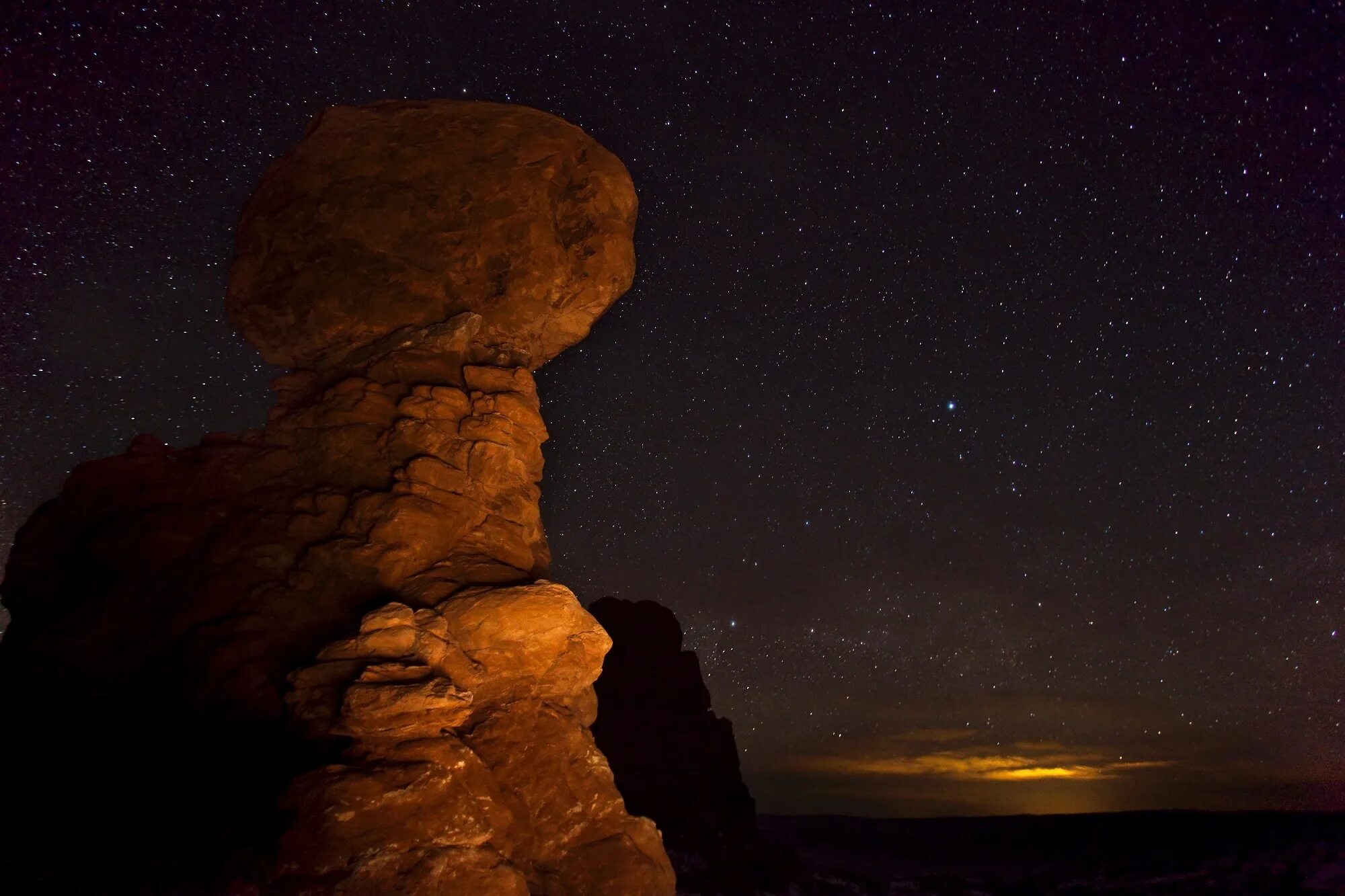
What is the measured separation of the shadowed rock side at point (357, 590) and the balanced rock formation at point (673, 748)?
25.3 metres

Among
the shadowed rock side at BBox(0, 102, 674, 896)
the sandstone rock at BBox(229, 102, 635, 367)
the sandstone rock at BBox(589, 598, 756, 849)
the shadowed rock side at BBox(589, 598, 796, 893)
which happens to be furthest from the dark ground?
the sandstone rock at BBox(229, 102, 635, 367)

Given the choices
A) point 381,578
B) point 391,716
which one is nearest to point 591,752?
point 391,716

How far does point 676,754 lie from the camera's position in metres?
36.0

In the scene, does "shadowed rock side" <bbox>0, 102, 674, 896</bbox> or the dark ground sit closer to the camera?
"shadowed rock side" <bbox>0, 102, 674, 896</bbox>

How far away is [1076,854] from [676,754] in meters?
72.7

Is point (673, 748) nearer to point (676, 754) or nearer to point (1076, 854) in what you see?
point (676, 754)

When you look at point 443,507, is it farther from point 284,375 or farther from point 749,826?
point 749,826

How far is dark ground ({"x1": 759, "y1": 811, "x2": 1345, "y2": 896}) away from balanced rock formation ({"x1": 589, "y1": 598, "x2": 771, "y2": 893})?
151 inches

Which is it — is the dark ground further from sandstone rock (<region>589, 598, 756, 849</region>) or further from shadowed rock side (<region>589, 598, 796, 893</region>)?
sandstone rock (<region>589, 598, 756, 849</region>)

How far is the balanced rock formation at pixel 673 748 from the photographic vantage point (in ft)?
110

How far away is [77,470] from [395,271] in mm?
5244

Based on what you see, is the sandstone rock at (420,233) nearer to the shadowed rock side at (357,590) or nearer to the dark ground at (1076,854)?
the shadowed rock side at (357,590)

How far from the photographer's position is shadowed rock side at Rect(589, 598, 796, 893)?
33156 mm

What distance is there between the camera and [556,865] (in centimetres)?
901
